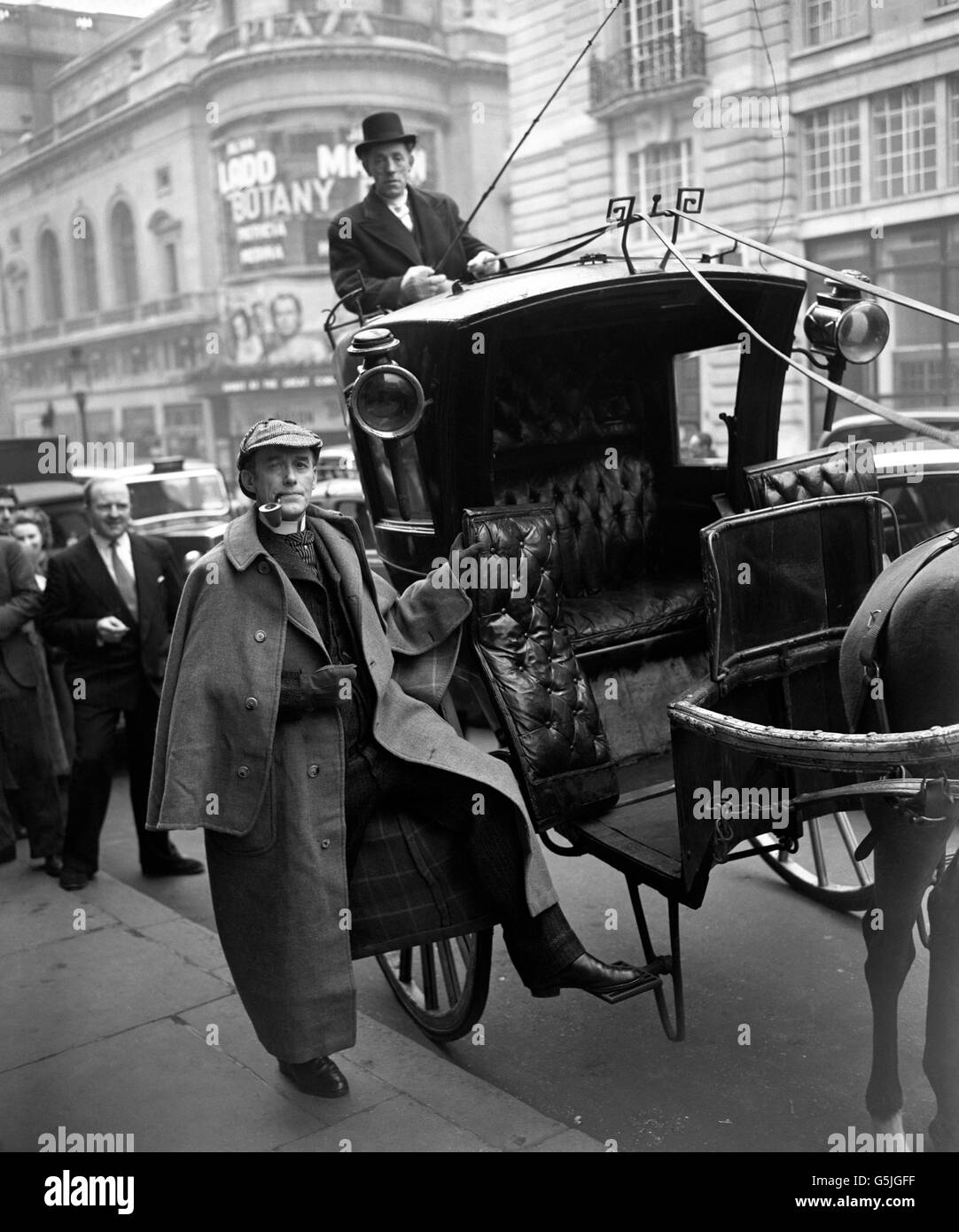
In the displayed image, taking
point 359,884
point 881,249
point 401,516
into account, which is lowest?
point 359,884

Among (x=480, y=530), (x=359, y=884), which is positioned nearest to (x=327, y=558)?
(x=480, y=530)

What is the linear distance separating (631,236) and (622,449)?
5724 mm

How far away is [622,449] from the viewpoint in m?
5.44

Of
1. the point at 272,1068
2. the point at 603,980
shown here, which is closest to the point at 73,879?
the point at 272,1068

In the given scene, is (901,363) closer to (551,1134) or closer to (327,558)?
(327,558)

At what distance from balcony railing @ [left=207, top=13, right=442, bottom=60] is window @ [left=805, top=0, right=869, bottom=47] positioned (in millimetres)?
23601

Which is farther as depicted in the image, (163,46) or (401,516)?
(163,46)

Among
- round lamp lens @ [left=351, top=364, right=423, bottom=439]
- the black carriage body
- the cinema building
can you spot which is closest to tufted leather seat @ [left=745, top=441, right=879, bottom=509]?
the black carriage body

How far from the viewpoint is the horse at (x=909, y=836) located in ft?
Result: 10.3

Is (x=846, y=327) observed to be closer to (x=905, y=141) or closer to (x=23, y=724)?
(x=905, y=141)

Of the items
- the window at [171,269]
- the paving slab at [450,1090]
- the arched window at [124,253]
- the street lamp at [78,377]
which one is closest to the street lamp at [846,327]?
the paving slab at [450,1090]

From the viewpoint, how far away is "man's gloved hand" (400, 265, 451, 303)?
511 centimetres

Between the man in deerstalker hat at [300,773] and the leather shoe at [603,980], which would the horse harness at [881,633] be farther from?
the man in deerstalker hat at [300,773]

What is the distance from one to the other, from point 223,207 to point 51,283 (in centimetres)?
1578
